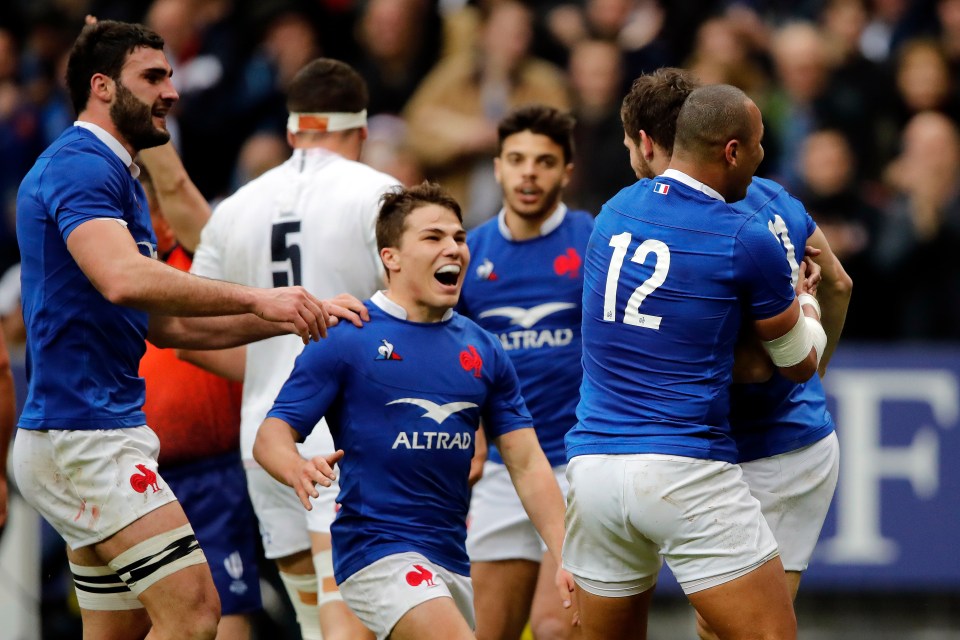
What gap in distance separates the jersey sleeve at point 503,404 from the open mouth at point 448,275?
30 cm

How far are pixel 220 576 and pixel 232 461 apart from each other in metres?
0.54

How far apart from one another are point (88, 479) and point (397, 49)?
22.3 feet

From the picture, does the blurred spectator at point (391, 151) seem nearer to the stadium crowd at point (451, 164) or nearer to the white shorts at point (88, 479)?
the stadium crowd at point (451, 164)

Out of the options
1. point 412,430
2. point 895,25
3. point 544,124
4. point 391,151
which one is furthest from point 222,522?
point 895,25

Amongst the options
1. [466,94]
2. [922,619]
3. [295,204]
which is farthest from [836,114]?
[295,204]

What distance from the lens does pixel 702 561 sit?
469cm

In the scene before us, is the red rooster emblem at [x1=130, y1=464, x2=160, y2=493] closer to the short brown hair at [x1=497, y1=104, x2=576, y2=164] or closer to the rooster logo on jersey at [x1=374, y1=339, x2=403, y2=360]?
the rooster logo on jersey at [x1=374, y1=339, x2=403, y2=360]

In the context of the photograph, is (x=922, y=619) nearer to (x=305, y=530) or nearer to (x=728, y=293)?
(x=305, y=530)

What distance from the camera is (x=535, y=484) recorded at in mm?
5359

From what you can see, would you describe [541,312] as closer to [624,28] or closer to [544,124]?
[544,124]

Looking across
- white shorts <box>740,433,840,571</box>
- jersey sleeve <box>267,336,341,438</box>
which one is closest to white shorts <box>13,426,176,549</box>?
jersey sleeve <box>267,336,341,438</box>

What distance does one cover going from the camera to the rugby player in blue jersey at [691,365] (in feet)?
15.3

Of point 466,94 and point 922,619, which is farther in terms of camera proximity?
point 466,94

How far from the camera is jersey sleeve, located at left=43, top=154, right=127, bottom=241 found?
4980 mm
